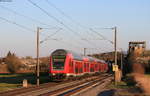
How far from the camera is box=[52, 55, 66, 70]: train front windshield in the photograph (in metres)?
41.4

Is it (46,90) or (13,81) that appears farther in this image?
(13,81)

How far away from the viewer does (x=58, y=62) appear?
41.5 m

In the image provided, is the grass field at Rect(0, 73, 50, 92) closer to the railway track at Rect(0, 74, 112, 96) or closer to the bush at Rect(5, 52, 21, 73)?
the railway track at Rect(0, 74, 112, 96)

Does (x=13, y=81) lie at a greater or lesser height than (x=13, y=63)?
lesser

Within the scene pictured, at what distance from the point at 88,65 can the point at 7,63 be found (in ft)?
156

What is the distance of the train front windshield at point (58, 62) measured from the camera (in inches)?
1629

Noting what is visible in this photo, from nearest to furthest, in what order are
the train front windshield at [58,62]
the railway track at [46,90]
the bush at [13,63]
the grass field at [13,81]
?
the railway track at [46,90], the grass field at [13,81], the train front windshield at [58,62], the bush at [13,63]

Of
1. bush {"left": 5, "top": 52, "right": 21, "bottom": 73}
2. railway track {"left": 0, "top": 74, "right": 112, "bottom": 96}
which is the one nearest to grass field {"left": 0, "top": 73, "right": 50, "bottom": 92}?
railway track {"left": 0, "top": 74, "right": 112, "bottom": 96}

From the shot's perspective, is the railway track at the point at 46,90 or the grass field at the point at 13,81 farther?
the grass field at the point at 13,81

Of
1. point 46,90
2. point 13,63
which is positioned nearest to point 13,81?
point 46,90

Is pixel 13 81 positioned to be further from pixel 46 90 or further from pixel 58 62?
pixel 46 90

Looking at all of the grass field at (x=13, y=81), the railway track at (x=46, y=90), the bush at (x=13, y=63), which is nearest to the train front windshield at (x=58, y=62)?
the grass field at (x=13, y=81)

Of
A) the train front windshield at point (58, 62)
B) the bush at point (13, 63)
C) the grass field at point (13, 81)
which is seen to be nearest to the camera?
the grass field at point (13, 81)

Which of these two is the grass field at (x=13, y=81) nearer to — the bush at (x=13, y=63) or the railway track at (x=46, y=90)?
the railway track at (x=46, y=90)
